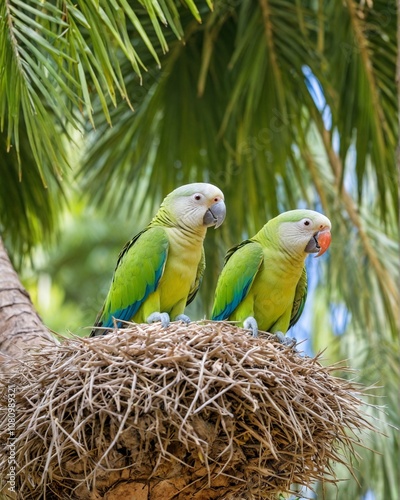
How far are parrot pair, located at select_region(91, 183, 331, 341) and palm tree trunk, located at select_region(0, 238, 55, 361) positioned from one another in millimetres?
311

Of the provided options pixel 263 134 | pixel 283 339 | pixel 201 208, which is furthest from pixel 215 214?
pixel 263 134

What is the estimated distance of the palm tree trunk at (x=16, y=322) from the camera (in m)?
4.43

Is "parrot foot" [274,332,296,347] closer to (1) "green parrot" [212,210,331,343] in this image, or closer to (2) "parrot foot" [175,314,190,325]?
(1) "green parrot" [212,210,331,343]

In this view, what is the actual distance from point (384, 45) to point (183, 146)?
1.80 m

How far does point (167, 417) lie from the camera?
11.5 feet

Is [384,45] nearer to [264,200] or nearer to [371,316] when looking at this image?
[264,200]

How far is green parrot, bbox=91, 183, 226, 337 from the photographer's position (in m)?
4.44

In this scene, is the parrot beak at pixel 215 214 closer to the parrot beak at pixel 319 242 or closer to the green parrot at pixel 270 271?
the green parrot at pixel 270 271

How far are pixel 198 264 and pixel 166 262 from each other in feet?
0.98

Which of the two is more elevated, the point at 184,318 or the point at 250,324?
the point at 184,318

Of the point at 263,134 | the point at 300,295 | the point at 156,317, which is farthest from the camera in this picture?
the point at 263,134

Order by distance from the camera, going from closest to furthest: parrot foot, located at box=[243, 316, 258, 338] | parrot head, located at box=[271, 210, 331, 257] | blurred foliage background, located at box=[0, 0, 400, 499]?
parrot foot, located at box=[243, 316, 258, 338]
parrot head, located at box=[271, 210, 331, 257]
blurred foliage background, located at box=[0, 0, 400, 499]

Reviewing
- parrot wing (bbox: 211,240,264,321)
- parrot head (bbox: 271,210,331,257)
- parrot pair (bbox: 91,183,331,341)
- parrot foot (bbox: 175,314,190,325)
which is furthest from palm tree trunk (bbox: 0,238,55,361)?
parrot head (bbox: 271,210,331,257)

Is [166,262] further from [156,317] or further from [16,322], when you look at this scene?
[16,322]
